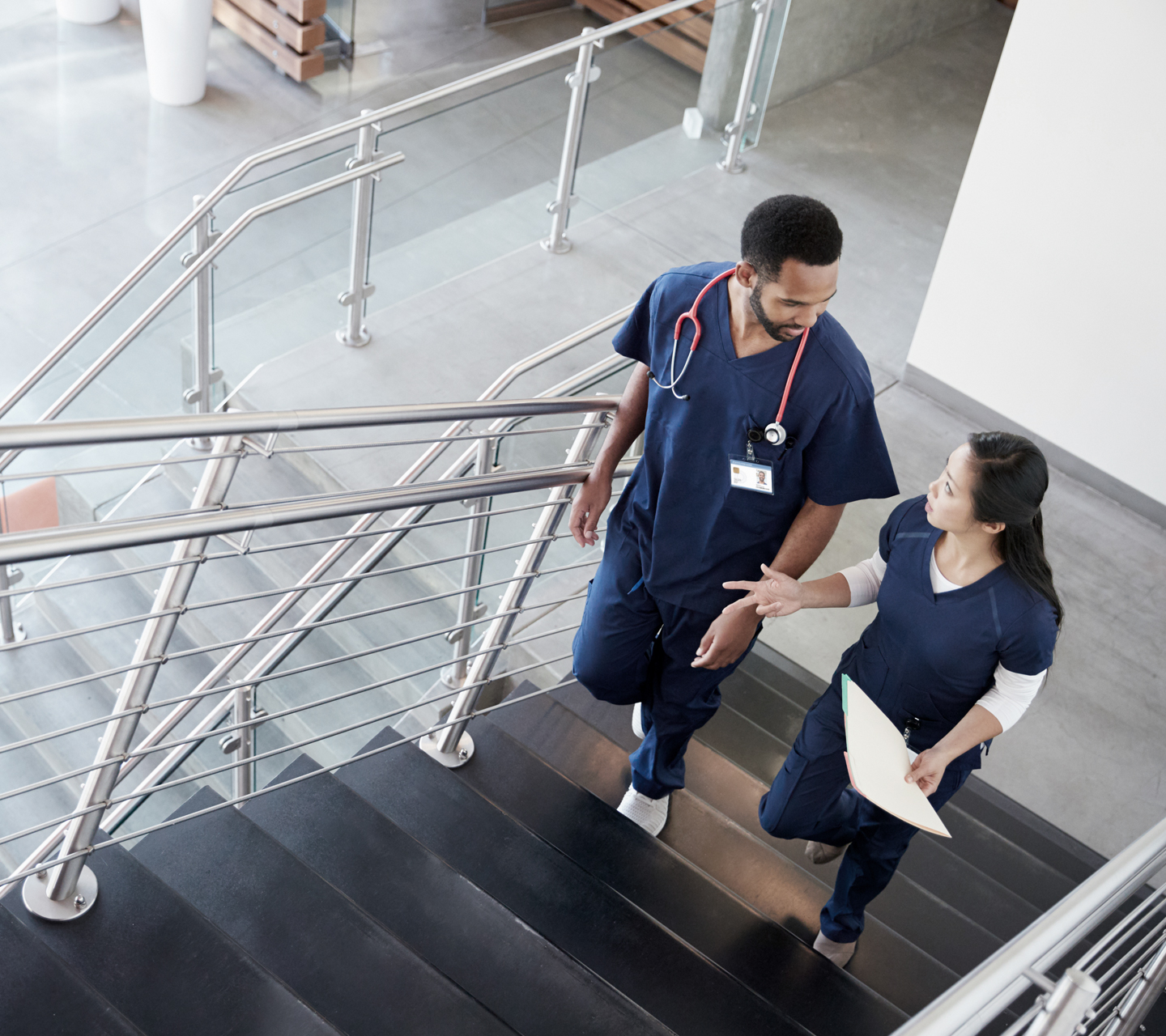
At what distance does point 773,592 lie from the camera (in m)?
2.12

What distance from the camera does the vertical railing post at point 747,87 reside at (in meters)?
5.39

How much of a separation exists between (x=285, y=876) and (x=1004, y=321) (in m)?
3.28

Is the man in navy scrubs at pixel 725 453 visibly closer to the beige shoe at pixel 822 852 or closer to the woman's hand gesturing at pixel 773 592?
the woman's hand gesturing at pixel 773 592

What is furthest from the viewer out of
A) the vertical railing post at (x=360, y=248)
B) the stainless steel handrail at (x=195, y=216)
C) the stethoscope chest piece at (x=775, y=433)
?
the vertical railing post at (x=360, y=248)

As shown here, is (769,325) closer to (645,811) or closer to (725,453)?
(725,453)

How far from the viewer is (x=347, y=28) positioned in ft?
24.3

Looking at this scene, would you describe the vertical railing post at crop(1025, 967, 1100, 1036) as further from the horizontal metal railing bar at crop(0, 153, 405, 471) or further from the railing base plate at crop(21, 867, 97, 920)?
the horizontal metal railing bar at crop(0, 153, 405, 471)

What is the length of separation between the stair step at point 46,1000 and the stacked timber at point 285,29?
632 cm

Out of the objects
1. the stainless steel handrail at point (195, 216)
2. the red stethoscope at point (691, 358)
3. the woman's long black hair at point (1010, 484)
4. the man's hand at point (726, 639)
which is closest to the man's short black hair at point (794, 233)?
the red stethoscope at point (691, 358)

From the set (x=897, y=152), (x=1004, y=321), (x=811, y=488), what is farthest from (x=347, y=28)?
(x=811, y=488)

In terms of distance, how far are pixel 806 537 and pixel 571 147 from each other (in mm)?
3258

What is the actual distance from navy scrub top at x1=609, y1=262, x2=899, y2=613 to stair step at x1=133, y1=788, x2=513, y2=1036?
827 mm

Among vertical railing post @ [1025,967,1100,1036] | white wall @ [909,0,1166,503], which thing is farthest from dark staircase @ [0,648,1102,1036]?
white wall @ [909,0,1166,503]

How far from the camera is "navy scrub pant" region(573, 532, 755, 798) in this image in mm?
2355
